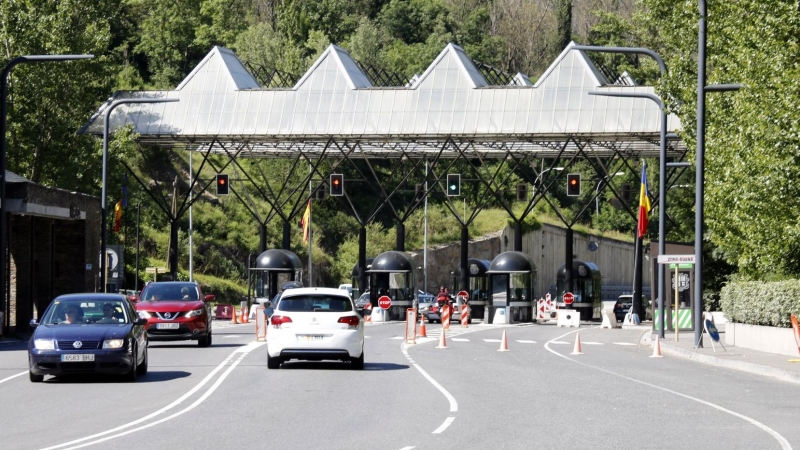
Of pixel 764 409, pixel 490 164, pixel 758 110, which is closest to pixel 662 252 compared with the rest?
pixel 758 110

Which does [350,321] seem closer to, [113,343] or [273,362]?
[273,362]

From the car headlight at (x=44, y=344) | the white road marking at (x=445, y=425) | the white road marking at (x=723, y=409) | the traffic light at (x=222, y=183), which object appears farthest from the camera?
the traffic light at (x=222, y=183)

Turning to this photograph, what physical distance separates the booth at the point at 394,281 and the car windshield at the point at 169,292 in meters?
30.6

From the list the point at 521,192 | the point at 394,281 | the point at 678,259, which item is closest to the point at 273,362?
the point at 678,259

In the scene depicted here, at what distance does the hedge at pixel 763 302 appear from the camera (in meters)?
33.5

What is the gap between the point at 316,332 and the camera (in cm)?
2608

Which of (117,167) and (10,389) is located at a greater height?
(117,167)

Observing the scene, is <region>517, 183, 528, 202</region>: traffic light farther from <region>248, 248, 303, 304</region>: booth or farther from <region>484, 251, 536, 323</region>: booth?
<region>248, 248, 303, 304</region>: booth

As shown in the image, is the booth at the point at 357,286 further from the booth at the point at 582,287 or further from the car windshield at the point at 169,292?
the car windshield at the point at 169,292

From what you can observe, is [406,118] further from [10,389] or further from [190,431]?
[190,431]

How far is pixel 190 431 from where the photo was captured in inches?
615

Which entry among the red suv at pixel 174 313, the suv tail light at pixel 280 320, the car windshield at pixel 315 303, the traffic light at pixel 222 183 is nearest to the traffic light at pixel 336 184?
the traffic light at pixel 222 183

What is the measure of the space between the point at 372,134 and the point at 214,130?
8435mm

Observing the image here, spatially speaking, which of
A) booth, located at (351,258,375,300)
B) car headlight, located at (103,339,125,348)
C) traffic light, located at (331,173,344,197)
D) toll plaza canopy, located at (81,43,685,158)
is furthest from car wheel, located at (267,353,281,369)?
booth, located at (351,258,375,300)
